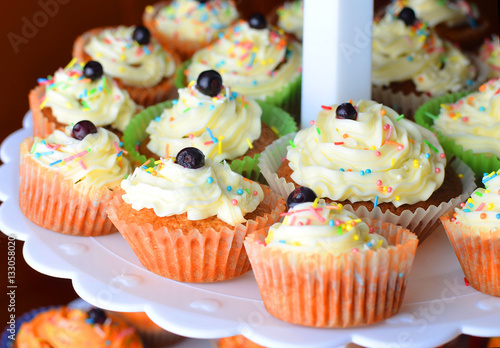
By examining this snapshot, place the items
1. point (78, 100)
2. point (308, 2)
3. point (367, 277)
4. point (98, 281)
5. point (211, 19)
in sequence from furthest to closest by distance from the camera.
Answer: point (211, 19) → point (78, 100) → point (308, 2) → point (98, 281) → point (367, 277)

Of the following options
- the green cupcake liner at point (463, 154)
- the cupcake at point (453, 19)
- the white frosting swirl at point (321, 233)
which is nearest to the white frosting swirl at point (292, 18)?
the cupcake at point (453, 19)

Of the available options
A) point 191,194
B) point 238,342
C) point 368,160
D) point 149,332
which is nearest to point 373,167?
point 368,160

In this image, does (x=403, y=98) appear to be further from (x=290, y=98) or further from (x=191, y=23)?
(x=191, y=23)

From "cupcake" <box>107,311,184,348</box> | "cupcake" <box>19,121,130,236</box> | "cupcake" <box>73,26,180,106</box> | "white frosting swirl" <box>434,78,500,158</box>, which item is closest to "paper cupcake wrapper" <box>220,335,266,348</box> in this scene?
"cupcake" <box>107,311,184,348</box>

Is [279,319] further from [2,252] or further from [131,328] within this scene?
[2,252]

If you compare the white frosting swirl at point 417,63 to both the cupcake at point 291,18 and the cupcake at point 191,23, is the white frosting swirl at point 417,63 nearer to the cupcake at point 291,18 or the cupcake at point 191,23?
the cupcake at point 291,18

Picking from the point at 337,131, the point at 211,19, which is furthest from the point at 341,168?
the point at 211,19

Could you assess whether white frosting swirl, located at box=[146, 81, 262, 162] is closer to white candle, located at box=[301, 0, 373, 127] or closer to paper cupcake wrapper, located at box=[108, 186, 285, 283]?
white candle, located at box=[301, 0, 373, 127]
